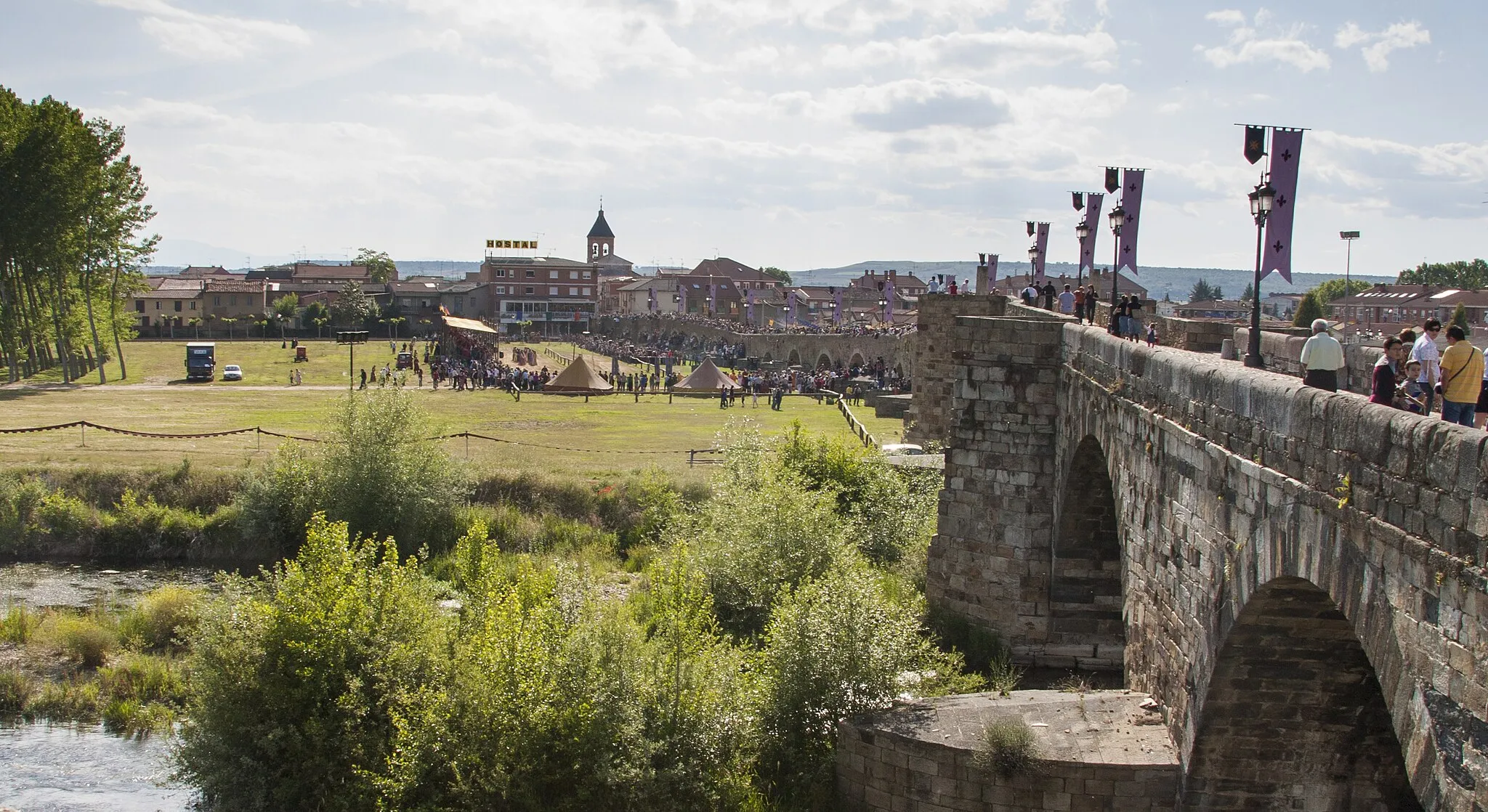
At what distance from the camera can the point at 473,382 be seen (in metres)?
65.3

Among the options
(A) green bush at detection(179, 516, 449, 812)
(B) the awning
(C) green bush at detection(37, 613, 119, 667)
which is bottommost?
(C) green bush at detection(37, 613, 119, 667)

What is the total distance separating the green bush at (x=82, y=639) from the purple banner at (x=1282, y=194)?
74.4ft

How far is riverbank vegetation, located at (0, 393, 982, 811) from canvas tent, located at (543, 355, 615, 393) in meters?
32.1

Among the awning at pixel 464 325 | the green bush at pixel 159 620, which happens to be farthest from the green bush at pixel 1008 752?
the awning at pixel 464 325

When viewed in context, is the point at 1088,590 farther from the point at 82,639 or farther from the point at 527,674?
the point at 82,639

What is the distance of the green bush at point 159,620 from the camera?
26.3 metres

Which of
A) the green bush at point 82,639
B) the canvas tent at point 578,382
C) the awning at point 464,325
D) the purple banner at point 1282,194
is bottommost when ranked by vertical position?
the green bush at point 82,639

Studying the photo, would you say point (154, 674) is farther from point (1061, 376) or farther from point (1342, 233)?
point (1342, 233)

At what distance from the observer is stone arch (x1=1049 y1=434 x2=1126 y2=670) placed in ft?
68.9

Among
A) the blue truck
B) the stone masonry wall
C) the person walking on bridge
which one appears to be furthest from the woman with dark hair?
the blue truck

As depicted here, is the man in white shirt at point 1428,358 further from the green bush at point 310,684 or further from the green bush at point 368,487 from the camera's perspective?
the green bush at point 368,487

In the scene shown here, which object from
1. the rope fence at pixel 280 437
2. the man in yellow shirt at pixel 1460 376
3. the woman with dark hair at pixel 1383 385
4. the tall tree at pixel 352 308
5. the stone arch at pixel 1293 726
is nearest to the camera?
the man in yellow shirt at pixel 1460 376

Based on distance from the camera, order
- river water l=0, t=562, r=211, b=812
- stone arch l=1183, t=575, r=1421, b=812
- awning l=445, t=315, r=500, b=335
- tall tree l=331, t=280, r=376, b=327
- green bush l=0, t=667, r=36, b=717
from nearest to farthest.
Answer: stone arch l=1183, t=575, r=1421, b=812, river water l=0, t=562, r=211, b=812, green bush l=0, t=667, r=36, b=717, awning l=445, t=315, r=500, b=335, tall tree l=331, t=280, r=376, b=327

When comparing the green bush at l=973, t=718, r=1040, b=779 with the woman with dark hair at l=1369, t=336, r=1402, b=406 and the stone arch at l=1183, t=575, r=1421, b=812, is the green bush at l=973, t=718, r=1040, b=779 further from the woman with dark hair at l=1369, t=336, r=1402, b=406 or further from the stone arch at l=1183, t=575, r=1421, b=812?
the woman with dark hair at l=1369, t=336, r=1402, b=406
